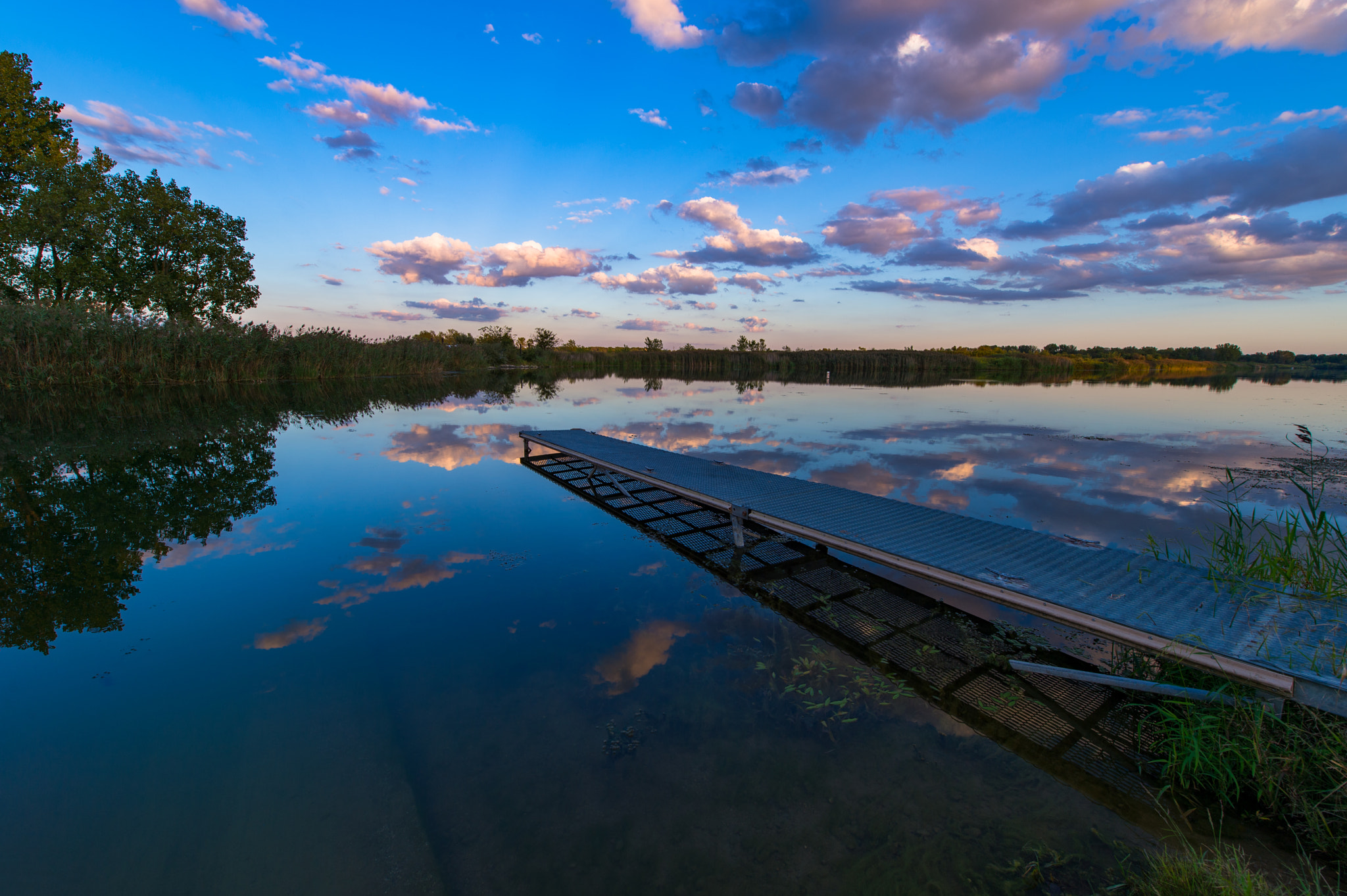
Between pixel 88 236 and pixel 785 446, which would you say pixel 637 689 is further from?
pixel 88 236

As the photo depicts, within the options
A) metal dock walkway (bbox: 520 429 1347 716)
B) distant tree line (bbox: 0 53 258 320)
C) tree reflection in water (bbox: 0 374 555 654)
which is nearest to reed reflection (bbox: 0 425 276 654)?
tree reflection in water (bbox: 0 374 555 654)

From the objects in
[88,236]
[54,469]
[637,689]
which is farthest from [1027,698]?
[88,236]

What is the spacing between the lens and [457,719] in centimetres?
236

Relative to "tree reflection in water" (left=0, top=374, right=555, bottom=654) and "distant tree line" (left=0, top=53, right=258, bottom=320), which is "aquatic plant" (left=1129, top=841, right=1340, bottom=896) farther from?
"distant tree line" (left=0, top=53, right=258, bottom=320)

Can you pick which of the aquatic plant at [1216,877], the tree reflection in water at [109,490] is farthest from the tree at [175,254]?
the aquatic plant at [1216,877]

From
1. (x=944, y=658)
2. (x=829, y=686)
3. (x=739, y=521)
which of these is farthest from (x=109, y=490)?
(x=944, y=658)

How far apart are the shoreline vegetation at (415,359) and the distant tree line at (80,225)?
6.47 ft

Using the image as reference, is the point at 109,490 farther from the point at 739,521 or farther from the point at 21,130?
the point at 21,130

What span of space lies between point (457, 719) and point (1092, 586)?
3424mm

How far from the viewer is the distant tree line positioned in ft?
60.4

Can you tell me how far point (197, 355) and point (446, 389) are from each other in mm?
8266

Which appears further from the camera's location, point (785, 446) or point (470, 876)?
point (785, 446)

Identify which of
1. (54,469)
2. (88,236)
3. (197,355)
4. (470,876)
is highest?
(88,236)

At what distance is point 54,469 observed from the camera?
21.4 ft
